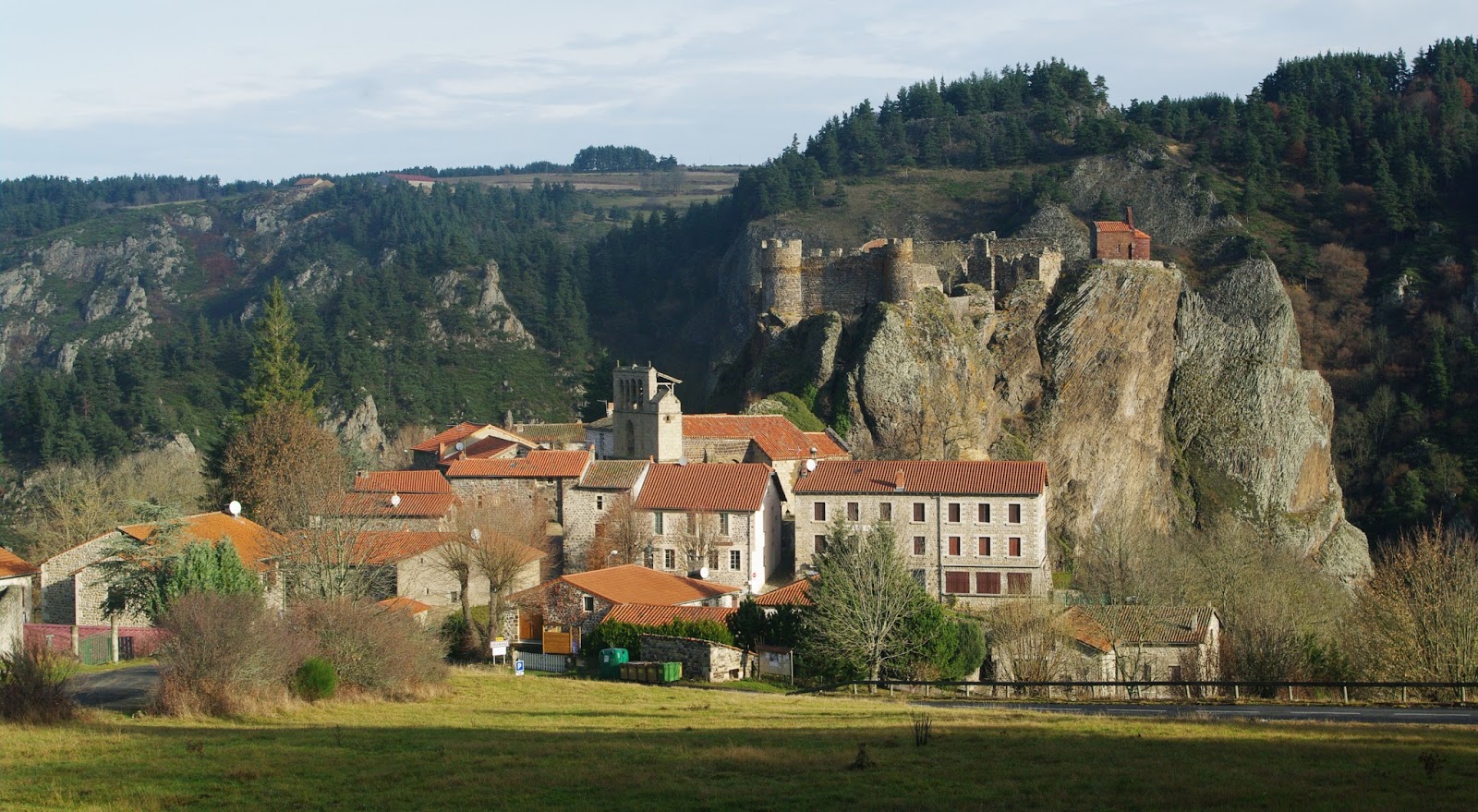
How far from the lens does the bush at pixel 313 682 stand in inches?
1134

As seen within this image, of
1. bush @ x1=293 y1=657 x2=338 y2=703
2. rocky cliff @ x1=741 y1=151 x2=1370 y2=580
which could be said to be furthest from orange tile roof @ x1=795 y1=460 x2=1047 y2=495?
bush @ x1=293 y1=657 x2=338 y2=703

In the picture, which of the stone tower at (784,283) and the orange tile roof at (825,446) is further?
the stone tower at (784,283)

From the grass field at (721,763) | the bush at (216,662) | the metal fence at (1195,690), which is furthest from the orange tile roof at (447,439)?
the grass field at (721,763)

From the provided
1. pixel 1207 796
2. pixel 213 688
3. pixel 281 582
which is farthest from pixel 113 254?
pixel 1207 796

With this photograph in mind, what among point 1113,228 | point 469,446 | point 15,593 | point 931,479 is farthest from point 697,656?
point 1113,228

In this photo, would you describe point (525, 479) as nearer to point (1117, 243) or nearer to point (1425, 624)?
point (1425, 624)

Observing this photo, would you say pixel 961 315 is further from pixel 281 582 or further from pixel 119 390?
pixel 119 390

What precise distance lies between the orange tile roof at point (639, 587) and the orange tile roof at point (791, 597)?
2.91 m

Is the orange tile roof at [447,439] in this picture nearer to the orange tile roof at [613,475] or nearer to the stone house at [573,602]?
the orange tile roof at [613,475]

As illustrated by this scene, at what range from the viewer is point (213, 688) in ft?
88.5

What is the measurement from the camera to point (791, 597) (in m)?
41.6

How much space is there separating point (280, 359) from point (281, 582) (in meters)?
24.2

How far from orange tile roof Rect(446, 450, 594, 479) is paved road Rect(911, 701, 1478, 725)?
2424 centimetres

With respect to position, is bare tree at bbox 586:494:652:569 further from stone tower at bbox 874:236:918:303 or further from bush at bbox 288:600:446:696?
stone tower at bbox 874:236:918:303
